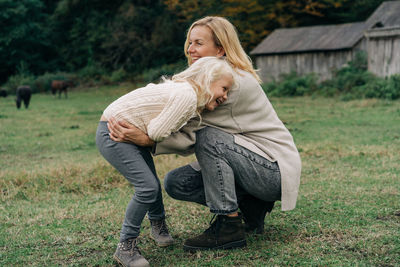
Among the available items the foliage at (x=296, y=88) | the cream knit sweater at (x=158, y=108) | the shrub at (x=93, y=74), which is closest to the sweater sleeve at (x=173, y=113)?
the cream knit sweater at (x=158, y=108)

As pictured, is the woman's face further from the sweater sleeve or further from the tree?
the tree

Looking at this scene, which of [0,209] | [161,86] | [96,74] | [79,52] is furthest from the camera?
[79,52]

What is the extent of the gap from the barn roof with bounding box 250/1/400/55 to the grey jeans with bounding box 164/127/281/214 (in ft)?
65.6

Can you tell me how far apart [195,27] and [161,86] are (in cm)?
66

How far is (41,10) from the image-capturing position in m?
41.4

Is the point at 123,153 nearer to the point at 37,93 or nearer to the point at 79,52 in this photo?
the point at 37,93

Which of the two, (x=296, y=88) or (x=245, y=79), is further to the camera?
(x=296, y=88)

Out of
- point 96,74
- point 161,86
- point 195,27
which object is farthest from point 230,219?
point 96,74

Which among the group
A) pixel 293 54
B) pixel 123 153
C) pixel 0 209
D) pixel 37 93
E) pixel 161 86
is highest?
pixel 161 86

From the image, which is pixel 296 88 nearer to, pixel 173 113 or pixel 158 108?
pixel 158 108

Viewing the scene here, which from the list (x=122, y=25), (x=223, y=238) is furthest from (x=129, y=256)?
(x=122, y=25)

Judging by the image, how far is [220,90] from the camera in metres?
2.96

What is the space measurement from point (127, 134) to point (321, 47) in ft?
68.5

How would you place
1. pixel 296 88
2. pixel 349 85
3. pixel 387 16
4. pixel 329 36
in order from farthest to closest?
pixel 329 36, pixel 387 16, pixel 296 88, pixel 349 85
